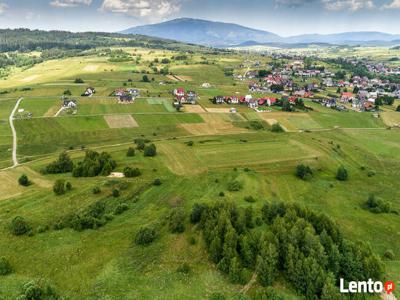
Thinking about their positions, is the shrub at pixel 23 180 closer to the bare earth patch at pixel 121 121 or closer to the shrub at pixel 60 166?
the shrub at pixel 60 166

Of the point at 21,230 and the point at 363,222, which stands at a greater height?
the point at 21,230

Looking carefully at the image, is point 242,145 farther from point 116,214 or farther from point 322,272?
point 322,272

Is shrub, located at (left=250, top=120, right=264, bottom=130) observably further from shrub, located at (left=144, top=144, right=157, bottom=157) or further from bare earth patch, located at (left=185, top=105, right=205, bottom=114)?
shrub, located at (left=144, top=144, right=157, bottom=157)

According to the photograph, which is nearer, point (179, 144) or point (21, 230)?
point (21, 230)

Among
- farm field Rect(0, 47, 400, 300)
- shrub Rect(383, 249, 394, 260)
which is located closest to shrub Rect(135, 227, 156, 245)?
farm field Rect(0, 47, 400, 300)

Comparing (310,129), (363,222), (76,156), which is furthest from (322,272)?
(310,129)

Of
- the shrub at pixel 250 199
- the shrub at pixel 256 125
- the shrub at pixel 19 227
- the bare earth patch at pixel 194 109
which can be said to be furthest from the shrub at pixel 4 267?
the bare earth patch at pixel 194 109
